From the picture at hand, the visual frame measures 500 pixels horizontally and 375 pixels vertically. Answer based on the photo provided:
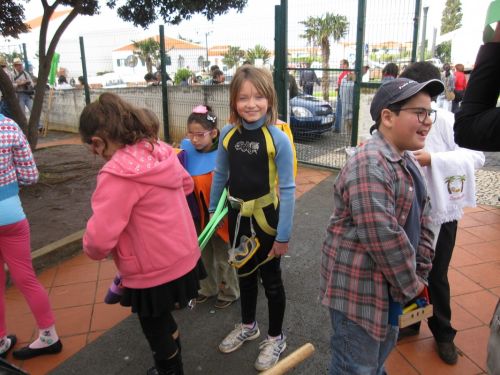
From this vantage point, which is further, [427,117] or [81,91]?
[81,91]

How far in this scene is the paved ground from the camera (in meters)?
2.46

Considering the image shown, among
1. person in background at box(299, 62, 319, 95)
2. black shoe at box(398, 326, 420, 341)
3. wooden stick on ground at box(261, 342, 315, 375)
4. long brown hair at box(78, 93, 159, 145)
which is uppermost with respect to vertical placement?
person in background at box(299, 62, 319, 95)

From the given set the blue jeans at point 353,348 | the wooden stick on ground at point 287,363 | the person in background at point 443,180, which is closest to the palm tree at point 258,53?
the person in background at point 443,180

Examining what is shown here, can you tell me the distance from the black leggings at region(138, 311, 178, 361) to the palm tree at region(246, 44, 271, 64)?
535 cm

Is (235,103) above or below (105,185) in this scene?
above

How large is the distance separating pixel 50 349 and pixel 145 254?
135cm

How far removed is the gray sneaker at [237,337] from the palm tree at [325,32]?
4.40 metres

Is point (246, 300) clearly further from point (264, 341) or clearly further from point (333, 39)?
point (333, 39)

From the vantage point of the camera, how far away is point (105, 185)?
1.67 m

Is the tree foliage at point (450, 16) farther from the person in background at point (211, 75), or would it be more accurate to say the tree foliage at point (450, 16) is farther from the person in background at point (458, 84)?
the person in background at point (211, 75)

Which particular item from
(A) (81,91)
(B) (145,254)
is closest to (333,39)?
(B) (145,254)

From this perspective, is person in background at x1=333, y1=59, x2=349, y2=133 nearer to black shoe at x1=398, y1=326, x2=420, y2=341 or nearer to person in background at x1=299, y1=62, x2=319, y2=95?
person in background at x1=299, y1=62, x2=319, y2=95

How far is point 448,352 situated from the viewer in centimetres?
243

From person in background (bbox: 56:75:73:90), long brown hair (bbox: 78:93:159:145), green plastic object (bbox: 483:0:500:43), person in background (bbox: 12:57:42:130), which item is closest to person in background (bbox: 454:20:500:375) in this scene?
green plastic object (bbox: 483:0:500:43)
